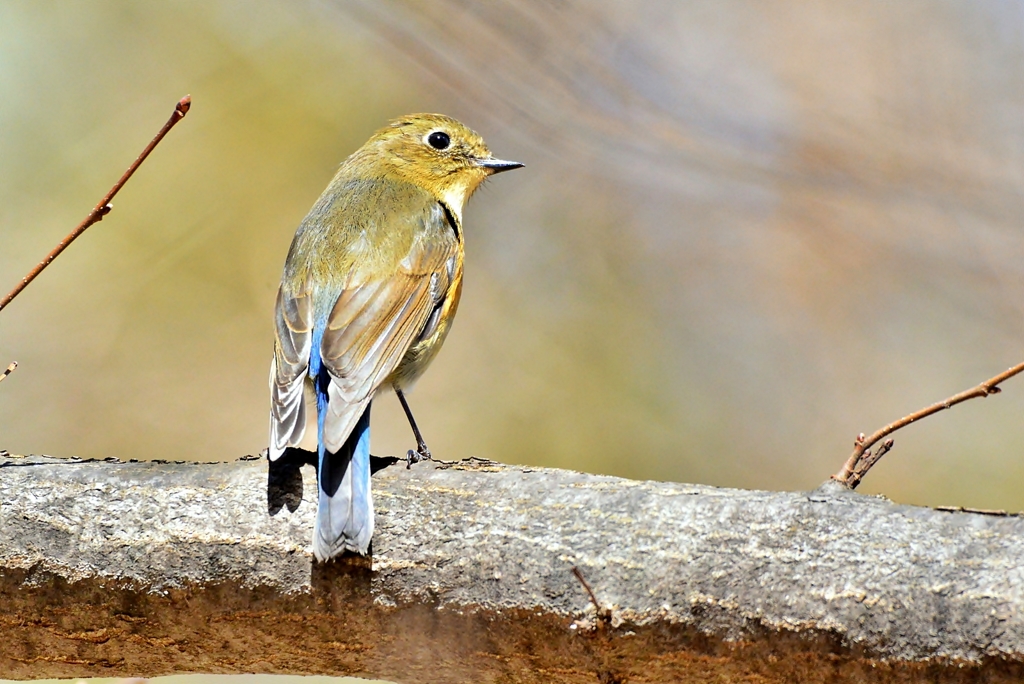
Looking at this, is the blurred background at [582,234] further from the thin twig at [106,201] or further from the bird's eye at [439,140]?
the thin twig at [106,201]

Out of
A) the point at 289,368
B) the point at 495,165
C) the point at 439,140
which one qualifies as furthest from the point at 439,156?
the point at 289,368

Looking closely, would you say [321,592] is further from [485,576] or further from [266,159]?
[266,159]

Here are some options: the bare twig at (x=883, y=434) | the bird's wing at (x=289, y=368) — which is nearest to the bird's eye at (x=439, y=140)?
the bird's wing at (x=289, y=368)

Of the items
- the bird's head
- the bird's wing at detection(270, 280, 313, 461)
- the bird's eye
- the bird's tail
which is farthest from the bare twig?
the bird's eye

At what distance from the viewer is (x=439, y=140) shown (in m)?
4.21

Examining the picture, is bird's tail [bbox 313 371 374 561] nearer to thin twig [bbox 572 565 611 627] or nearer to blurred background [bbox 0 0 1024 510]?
thin twig [bbox 572 565 611 627]

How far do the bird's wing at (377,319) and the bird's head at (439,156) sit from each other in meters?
0.54

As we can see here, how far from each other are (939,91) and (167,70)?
3676 mm

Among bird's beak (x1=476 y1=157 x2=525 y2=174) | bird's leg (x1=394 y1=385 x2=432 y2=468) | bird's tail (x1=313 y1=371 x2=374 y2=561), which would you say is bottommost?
bird's tail (x1=313 y1=371 x2=374 y2=561)

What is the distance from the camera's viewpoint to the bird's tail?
206 centimetres

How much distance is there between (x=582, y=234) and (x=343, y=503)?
3.22m

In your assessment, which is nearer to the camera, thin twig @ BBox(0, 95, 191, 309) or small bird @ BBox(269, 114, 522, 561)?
thin twig @ BBox(0, 95, 191, 309)

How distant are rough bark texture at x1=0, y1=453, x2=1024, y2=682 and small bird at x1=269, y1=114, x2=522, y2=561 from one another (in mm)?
97

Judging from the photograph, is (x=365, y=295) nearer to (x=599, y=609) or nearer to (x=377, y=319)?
(x=377, y=319)
